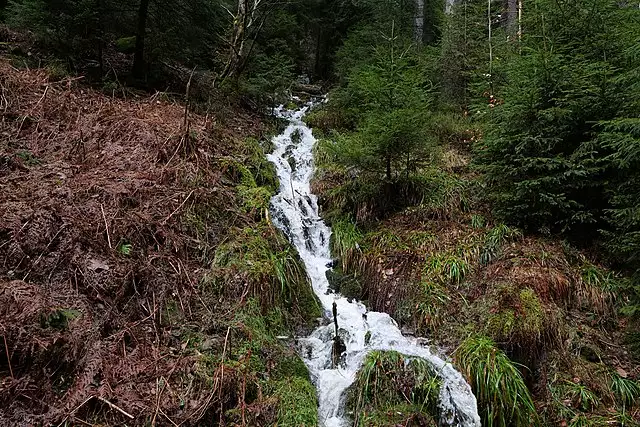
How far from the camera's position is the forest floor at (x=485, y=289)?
4.82 metres

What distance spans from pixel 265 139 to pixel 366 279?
4865mm

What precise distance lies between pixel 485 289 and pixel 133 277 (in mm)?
4734

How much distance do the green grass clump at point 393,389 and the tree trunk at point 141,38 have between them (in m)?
8.83

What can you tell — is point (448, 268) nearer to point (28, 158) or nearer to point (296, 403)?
point (296, 403)

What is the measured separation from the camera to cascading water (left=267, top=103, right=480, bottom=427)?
4621 mm

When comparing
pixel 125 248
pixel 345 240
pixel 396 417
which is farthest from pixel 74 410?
pixel 345 240

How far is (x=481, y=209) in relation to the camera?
764 cm

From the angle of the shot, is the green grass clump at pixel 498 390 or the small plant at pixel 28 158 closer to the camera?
the green grass clump at pixel 498 390

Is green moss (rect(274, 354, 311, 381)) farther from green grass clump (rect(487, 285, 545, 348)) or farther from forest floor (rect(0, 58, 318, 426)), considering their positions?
green grass clump (rect(487, 285, 545, 348))

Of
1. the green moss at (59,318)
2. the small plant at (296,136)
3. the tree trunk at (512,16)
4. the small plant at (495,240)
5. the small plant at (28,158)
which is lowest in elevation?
the small plant at (495,240)

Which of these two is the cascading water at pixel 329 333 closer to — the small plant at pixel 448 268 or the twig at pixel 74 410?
the small plant at pixel 448 268

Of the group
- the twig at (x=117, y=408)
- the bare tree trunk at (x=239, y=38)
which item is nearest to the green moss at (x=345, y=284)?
the twig at (x=117, y=408)

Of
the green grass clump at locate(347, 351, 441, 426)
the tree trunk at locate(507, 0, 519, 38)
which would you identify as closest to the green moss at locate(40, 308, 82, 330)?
the green grass clump at locate(347, 351, 441, 426)

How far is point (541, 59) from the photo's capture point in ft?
21.3
